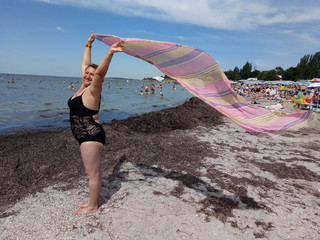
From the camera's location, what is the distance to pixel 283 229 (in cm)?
340

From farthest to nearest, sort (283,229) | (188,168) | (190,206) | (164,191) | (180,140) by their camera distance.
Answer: (180,140), (188,168), (164,191), (190,206), (283,229)

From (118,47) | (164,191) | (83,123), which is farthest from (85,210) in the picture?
(118,47)

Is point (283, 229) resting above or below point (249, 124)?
below

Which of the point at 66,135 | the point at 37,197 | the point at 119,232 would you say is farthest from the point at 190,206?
the point at 66,135

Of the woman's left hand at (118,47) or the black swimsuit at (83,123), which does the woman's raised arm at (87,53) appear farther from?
the woman's left hand at (118,47)

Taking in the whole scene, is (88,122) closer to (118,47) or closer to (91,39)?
(118,47)

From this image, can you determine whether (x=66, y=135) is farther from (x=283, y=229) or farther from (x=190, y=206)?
(x=283, y=229)

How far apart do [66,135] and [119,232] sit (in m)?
4.68

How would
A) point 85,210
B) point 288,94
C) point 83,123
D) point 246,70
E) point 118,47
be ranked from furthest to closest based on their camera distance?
point 246,70, point 288,94, point 85,210, point 83,123, point 118,47

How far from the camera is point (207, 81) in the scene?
3.60 meters

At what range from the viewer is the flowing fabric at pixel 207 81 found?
3.30 m

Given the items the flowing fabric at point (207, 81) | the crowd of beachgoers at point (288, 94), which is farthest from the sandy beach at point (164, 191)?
the crowd of beachgoers at point (288, 94)

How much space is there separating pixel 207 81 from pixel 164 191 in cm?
207

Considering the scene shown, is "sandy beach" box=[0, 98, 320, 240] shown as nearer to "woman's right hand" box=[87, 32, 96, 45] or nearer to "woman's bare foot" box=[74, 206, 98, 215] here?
"woman's bare foot" box=[74, 206, 98, 215]
